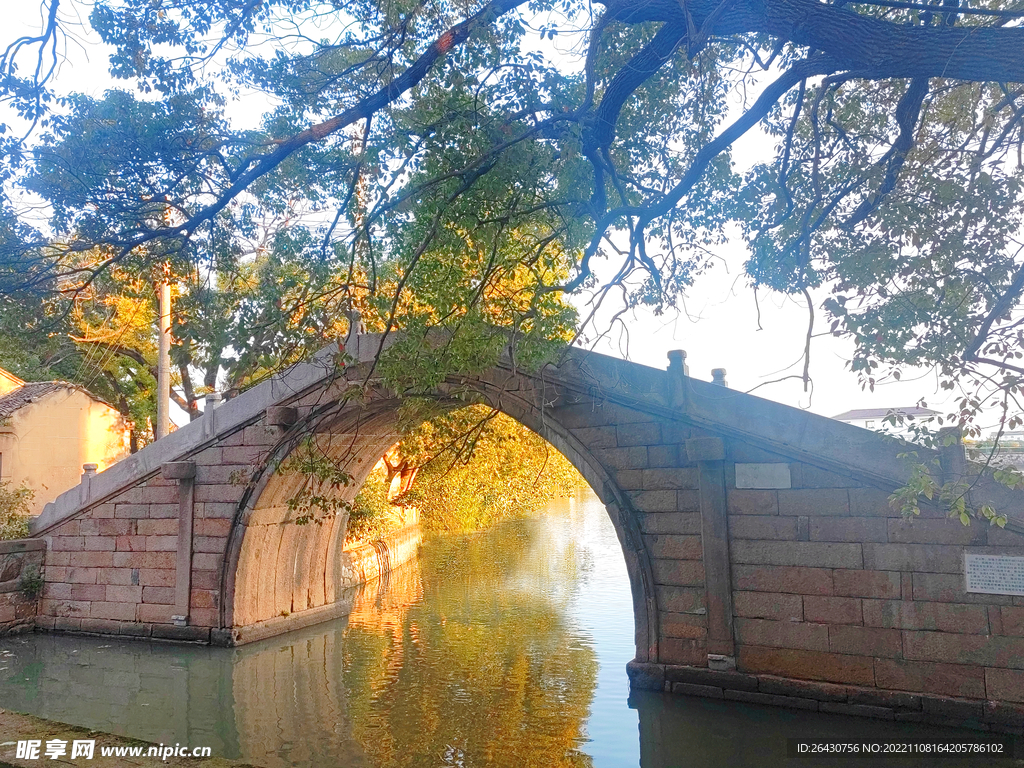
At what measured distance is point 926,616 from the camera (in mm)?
6637

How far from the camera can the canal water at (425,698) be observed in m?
6.37

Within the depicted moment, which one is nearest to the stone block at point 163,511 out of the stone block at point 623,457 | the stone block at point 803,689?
the stone block at point 623,457

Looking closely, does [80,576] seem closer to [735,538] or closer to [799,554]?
[735,538]

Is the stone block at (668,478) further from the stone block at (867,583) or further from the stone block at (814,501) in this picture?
the stone block at (867,583)

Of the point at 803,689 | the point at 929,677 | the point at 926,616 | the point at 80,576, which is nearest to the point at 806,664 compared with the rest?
the point at 803,689

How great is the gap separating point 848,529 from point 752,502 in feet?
2.71

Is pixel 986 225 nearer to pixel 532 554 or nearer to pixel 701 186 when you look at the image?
pixel 701 186

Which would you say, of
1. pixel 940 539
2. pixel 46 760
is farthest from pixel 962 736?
pixel 46 760

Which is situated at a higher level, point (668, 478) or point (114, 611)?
point (668, 478)

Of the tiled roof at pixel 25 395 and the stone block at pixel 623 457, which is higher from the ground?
the tiled roof at pixel 25 395

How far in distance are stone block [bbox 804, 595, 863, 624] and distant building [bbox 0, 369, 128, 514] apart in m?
16.8

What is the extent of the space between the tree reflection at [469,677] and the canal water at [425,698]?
0.02 meters

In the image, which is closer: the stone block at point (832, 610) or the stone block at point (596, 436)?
the stone block at point (832, 610)

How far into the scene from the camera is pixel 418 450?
16.4 metres
